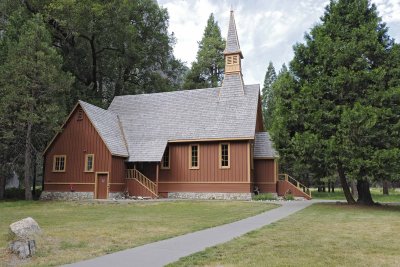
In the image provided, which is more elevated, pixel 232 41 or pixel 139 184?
pixel 232 41

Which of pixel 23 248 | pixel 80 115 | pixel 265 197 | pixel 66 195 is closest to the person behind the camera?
pixel 23 248

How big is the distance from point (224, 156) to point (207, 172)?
1.73 metres

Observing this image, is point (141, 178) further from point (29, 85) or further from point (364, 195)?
point (364, 195)

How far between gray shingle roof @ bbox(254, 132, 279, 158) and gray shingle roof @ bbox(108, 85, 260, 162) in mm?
2624

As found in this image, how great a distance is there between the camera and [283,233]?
1073 cm

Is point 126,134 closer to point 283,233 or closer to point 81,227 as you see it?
point 81,227

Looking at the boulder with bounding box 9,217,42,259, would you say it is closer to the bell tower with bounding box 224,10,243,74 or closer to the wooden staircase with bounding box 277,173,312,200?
the wooden staircase with bounding box 277,173,312,200

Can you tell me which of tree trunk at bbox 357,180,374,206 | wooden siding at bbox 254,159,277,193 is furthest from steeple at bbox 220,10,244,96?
tree trunk at bbox 357,180,374,206

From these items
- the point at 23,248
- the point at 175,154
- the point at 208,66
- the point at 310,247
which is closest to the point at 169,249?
the point at 23,248

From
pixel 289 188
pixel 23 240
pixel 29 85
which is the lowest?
pixel 23 240

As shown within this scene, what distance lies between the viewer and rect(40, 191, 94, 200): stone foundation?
27406 millimetres

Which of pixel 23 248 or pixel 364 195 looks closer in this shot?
pixel 23 248

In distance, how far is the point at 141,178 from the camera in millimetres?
28672

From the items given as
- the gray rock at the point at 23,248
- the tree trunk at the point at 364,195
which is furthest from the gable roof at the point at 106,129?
the gray rock at the point at 23,248
